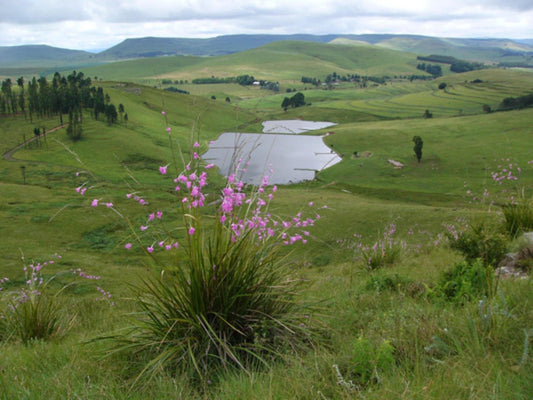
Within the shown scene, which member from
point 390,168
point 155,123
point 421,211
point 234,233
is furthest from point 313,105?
point 234,233

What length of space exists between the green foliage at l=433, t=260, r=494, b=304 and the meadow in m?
0.04

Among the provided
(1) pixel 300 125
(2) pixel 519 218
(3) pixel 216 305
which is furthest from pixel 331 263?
(1) pixel 300 125

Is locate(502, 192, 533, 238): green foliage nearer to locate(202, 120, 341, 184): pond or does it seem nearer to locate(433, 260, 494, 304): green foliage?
locate(433, 260, 494, 304): green foliage

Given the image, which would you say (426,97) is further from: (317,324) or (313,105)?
(317,324)

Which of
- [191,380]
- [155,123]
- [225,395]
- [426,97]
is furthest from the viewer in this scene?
[426,97]

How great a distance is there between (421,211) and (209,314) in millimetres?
36495

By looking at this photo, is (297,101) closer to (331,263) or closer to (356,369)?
(331,263)

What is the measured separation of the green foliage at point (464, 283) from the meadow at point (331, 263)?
1.6 inches

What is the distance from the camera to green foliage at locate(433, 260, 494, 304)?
500cm

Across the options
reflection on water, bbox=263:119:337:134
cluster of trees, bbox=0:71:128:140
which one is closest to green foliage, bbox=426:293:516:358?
cluster of trees, bbox=0:71:128:140

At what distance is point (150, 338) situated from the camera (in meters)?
4.40

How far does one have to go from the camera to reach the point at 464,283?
507 centimetres

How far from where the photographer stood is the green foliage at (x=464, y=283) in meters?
5.00

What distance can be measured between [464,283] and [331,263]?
20.1 meters
